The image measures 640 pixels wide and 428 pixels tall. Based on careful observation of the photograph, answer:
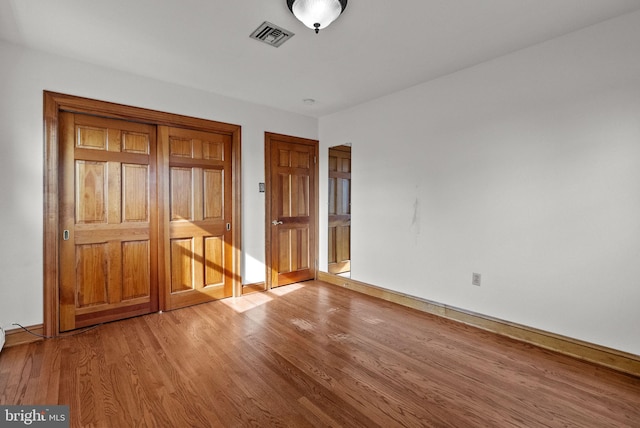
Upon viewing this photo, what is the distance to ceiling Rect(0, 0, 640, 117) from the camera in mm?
2049

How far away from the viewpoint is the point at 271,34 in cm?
236

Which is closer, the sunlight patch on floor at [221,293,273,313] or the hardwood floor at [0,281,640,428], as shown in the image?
the hardwood floor at [0,281,640,428]

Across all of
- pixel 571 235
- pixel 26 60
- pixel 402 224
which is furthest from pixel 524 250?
pixel 26 60

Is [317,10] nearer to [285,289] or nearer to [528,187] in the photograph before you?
[528,187]

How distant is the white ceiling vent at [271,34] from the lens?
2.27m

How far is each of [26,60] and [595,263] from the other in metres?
4.94

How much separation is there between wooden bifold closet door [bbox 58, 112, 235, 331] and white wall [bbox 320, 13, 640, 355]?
2150 millimetres

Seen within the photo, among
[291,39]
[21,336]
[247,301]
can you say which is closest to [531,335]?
[247,301]

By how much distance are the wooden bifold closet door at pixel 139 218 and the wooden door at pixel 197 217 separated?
1 centimetres

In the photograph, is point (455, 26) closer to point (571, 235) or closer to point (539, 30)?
point (539, 30)

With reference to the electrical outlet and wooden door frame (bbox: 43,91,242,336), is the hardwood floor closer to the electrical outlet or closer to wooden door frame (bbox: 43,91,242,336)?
wooden door frame (bbox: 43,91,242,336)

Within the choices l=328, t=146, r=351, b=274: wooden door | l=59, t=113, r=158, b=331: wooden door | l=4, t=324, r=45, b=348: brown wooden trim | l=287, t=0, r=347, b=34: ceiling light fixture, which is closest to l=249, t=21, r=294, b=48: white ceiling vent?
l=287, t=0, r=347, b=34: ceiling light fixture

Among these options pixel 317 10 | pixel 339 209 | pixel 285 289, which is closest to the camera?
pixel 317 10

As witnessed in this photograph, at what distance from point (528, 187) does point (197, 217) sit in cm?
342
